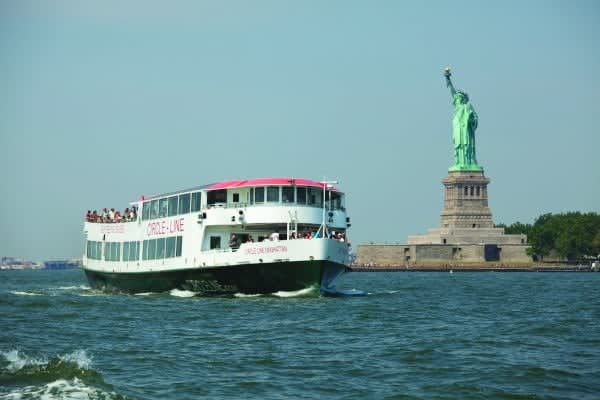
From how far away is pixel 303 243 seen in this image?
48.8 metres

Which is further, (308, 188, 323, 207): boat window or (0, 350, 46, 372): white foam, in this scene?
(308, 188, 323, 207): boat window

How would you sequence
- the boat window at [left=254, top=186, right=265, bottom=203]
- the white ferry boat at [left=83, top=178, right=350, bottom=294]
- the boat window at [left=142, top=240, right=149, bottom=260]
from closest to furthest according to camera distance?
the white ferry boat at [left=83, top=178, right=350, bottom=294]
the boat window at [left=254, top=186, right=265, bottom=203]
the boat window at [left=142, top=240, right=149, bottom=260]

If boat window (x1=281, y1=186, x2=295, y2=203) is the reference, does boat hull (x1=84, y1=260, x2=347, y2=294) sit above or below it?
below

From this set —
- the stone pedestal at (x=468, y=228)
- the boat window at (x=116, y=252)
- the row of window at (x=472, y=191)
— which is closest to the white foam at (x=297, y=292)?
the boat window at (x=116, y=252)

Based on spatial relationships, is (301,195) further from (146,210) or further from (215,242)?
(146,210)

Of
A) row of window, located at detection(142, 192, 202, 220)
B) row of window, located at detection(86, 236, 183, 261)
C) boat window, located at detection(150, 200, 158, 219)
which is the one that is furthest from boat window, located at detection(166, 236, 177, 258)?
boat window, located at detection(150, 200, 158, 219)

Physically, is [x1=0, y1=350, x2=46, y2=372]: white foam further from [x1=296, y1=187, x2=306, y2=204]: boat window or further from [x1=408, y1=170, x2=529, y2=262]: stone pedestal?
[x1=408, y1=170, x2=529, y2=262]: stone pedestal

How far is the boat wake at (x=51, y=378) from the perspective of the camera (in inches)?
931

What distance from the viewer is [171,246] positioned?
56688 mm

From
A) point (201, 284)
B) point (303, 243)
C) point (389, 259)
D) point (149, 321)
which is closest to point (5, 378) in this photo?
point (149, 321)

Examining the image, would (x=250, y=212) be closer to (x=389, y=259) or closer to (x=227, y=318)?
(x=227, y=318)

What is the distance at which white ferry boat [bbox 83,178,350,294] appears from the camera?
49.6 metres

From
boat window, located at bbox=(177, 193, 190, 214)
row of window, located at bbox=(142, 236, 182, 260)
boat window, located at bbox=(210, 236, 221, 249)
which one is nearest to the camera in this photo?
boat window, located at bbox=(210, 236, 221, 249)

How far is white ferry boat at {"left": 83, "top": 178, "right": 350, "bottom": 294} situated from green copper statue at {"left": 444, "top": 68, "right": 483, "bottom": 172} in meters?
111
